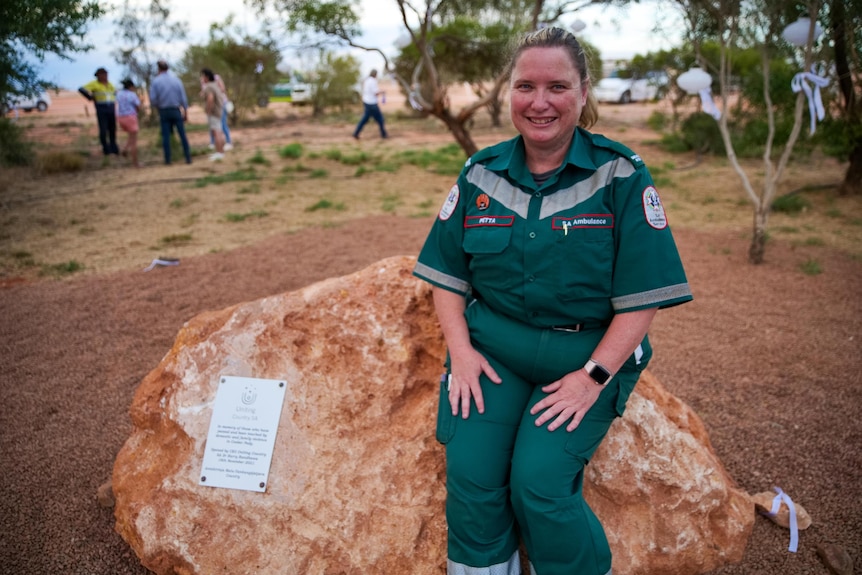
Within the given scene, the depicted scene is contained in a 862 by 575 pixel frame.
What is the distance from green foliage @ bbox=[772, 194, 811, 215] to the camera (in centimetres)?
801

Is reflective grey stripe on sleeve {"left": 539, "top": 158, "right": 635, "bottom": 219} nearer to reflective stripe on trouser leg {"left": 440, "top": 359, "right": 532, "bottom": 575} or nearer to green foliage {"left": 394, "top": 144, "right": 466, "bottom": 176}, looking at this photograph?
reflective stripe on trouser leg {"left": 440, "top": 359, "right": 532, "bottom": 575}

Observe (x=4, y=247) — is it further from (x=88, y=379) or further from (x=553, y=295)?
(x=553, y=295)

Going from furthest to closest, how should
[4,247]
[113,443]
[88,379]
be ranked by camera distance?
1. [4,247]
2. [88,379]
3. [113,443]

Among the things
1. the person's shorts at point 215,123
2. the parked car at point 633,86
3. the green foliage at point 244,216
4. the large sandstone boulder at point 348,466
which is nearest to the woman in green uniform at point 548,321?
the large sandstone boulder at point 348,466

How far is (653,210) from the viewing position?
75.0 inches

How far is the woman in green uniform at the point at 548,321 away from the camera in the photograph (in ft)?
6.15

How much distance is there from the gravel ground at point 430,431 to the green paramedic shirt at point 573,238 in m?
1.39

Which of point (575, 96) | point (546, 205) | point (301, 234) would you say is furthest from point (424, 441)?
point (301, 234)

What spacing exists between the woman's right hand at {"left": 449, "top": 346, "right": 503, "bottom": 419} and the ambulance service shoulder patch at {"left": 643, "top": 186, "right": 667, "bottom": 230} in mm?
725

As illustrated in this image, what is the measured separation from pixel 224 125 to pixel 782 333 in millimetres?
12221

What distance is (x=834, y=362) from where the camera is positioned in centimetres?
405

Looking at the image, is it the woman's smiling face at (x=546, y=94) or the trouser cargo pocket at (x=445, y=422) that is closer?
the woman's smiling face at (x=546, y=94)

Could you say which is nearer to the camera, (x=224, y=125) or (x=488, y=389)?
(x=488, y=389)

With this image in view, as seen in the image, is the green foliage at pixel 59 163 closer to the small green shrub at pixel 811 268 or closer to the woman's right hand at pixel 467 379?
the woman's right hand at pixel 467 379
